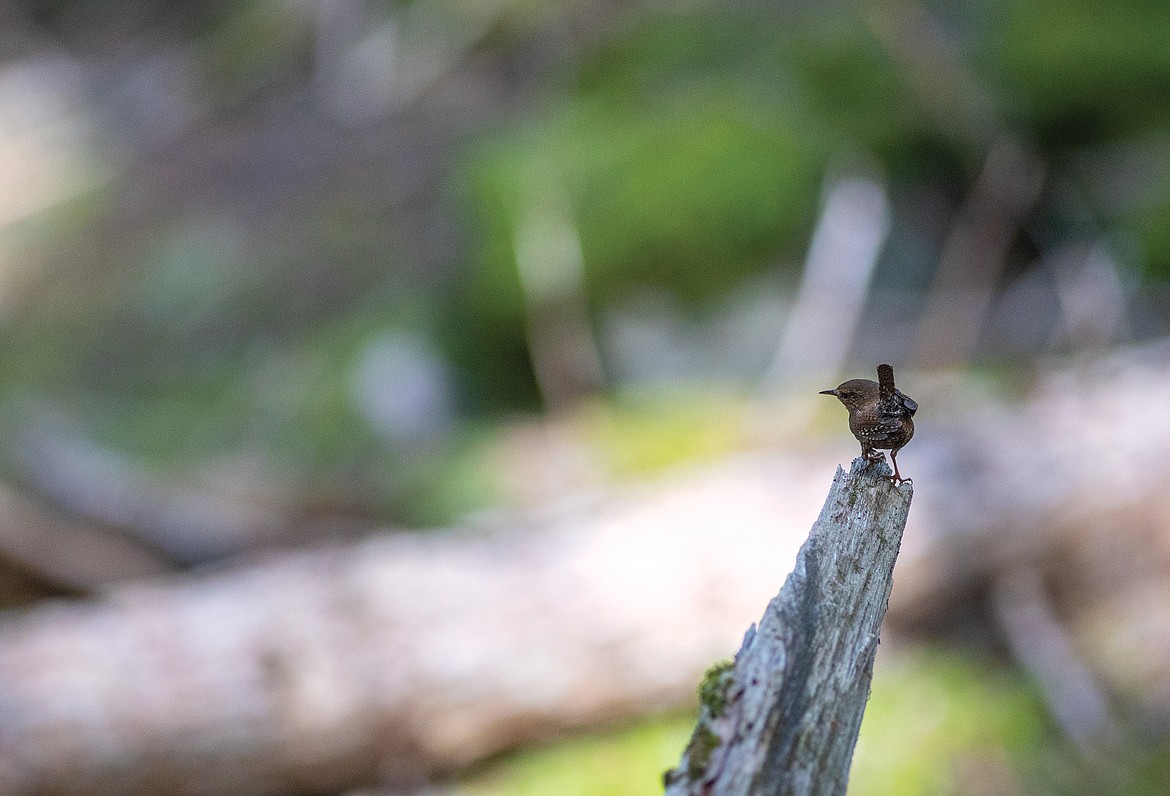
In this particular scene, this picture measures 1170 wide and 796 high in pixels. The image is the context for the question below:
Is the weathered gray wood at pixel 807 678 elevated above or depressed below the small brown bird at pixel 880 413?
below

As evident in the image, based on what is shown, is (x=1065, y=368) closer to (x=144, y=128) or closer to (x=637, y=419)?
(x=637, y=419)

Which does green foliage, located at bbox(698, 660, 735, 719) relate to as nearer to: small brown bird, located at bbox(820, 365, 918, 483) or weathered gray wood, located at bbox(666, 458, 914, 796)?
weathered gray wood, located at bbox(666, 458, 914, 796)

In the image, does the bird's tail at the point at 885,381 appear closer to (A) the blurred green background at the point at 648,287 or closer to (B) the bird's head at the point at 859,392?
(B) the bird's head at the point at 859,392

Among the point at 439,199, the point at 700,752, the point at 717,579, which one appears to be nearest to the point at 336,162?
the point at 439,199

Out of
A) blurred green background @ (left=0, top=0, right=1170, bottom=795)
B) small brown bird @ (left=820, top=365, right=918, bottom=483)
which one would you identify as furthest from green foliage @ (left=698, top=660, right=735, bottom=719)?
blurred green background @ (left=0, top=0, right=1170, bottom=795)

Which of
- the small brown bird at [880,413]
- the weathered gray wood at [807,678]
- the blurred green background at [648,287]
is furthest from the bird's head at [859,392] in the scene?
the blurred green background at [648,287]

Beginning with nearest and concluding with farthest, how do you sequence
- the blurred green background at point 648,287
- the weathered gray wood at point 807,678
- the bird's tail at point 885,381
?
the weathered gray wood at point 807,678 < the bird's tail at point 885,381 < the blurred green background at point 648,287
